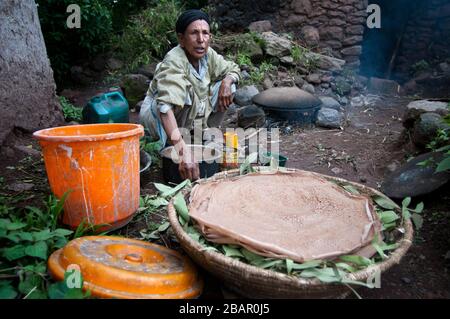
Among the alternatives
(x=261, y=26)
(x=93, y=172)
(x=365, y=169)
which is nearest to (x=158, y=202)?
(x=93, y=172)

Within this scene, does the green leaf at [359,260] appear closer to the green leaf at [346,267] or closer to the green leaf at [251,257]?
the green leaf at [346,267]

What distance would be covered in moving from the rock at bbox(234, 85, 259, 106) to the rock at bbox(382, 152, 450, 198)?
8.99 ft

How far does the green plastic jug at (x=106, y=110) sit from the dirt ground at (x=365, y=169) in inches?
22.3

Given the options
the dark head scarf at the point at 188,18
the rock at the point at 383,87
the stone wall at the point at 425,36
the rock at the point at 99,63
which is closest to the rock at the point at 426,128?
the dark head scarf at the point at 188,18

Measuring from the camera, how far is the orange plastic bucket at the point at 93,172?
1.68 meters

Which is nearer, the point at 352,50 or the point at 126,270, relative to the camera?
the point at 126,270

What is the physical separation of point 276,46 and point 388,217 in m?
4.65

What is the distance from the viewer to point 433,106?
121 inches

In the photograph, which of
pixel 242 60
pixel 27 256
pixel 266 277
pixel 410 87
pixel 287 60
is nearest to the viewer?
pixel 266 277

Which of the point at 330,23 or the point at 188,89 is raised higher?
the point at 330,23

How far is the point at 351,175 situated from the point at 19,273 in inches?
105

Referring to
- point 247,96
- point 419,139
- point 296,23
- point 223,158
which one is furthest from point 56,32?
point 419,139

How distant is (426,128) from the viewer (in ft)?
9.09

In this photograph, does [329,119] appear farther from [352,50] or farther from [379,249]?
[379,249]
